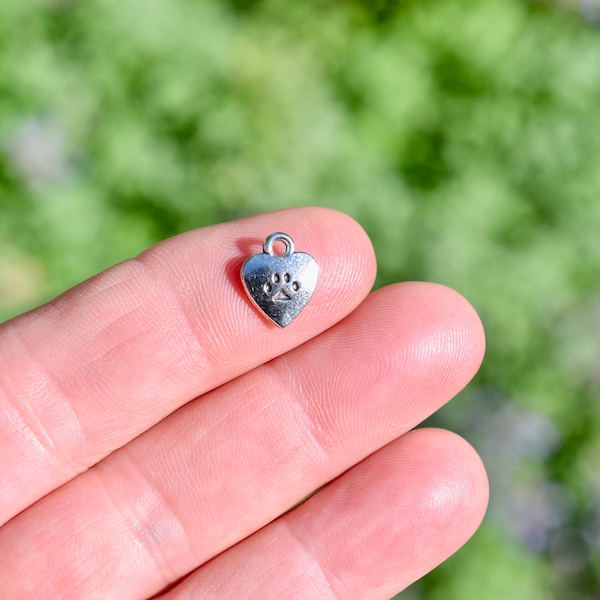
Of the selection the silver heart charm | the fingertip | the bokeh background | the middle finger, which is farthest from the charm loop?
the bokeh background

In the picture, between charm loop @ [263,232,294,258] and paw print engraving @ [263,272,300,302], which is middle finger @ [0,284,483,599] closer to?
paw print engraving @ [263,272,300,302]

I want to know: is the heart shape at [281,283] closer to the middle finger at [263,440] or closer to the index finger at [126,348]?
the index finger at [126,348]

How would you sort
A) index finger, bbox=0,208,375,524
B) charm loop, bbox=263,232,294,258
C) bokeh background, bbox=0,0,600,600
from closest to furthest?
Answer: index finger, bbox=0,208,375,524, charm loop, bbox=263,232,294,258, bokeh background, bbox=0,0,600,600

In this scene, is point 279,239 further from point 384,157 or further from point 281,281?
point 384,157

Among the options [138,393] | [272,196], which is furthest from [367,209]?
[138,393]

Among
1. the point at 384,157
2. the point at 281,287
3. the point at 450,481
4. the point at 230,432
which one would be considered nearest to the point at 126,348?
the point at 230,432

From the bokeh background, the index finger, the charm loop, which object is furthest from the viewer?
the bokeh background
